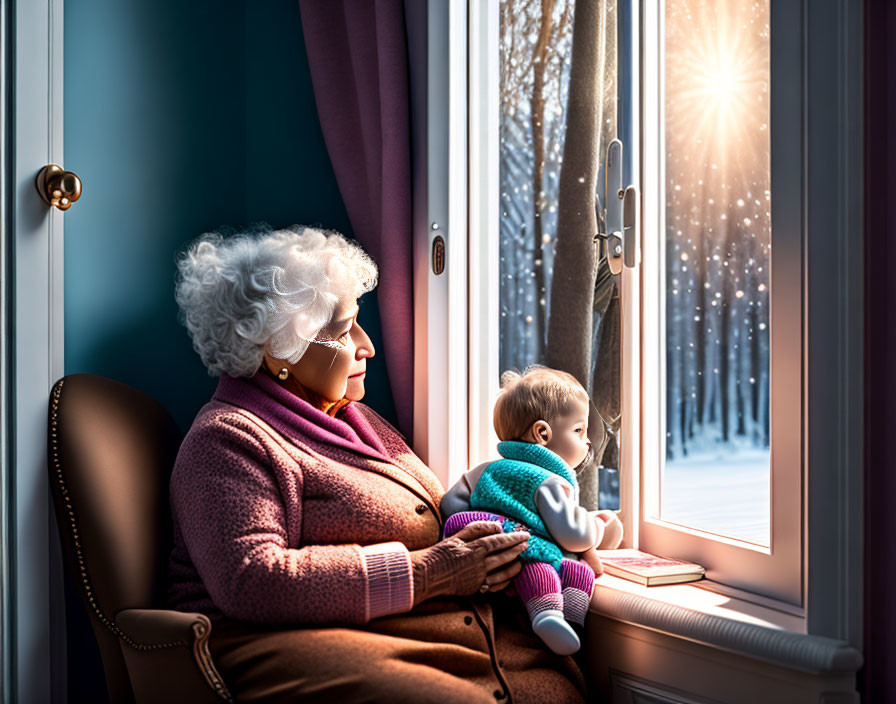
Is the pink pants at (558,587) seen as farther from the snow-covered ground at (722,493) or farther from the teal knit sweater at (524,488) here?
the snow-covered ground at (722,493)

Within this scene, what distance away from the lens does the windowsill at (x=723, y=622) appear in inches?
47.8

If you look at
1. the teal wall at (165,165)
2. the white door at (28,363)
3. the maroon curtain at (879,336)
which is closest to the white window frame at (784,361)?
the maroon curtain at (879,336)

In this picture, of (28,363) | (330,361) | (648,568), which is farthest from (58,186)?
(648,568)

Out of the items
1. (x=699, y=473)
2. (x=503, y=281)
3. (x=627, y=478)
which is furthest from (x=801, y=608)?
(x=503, y=281)

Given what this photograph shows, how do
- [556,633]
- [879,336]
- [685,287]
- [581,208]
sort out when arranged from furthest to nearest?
[581,208] < [685,287] < [556,633] < [879,336]

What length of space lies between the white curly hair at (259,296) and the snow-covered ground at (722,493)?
32.5 inches

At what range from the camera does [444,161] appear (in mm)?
2129

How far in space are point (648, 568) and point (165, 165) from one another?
1513 millimetres

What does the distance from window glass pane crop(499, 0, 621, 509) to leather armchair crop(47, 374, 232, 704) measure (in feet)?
3.17

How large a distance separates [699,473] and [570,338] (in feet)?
1.57

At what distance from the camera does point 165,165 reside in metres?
2.05

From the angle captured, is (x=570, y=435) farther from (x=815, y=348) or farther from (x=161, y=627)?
(x=161, y=627)

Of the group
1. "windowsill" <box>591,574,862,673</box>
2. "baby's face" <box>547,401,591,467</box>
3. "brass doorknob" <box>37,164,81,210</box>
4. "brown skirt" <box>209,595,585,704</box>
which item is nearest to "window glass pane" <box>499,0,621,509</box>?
"baby's face" <box>547,401,591,467</box>

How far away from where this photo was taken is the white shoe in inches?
58.9
